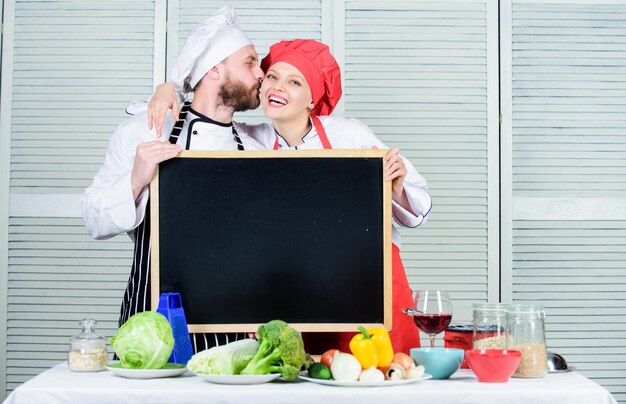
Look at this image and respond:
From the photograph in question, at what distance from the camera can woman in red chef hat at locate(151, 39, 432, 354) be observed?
2.38m

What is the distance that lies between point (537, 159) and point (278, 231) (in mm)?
2067

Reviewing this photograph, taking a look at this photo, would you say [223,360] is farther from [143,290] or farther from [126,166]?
[126,166]

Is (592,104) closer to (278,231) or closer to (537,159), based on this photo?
(537,159)

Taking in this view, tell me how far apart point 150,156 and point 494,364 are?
0.94 meters

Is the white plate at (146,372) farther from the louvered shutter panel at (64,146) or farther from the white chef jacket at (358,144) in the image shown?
the louvered shutter panel at (64,146)

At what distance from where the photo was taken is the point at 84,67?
3836 millimetres

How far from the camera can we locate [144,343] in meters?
1.83

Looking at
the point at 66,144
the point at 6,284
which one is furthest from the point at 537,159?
the point at 6,284

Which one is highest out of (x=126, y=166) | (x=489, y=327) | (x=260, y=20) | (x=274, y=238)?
(x=260, y=20)

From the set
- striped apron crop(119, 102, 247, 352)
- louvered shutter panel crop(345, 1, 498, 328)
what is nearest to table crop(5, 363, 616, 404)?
striped apron crop(119, 102, 247, 352)

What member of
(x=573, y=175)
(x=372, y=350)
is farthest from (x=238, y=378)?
(x=573, y=175)

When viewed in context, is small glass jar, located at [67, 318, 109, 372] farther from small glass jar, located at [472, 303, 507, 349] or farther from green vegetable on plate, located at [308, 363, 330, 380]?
small glass jar, located at [472, 303, 507, 349]

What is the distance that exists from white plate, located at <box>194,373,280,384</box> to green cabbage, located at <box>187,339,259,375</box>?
0.02 m

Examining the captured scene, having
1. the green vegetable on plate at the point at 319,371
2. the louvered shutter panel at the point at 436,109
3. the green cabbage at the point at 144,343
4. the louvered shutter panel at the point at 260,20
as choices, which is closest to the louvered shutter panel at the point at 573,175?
the louvered shutter panel at the point at 436,109
